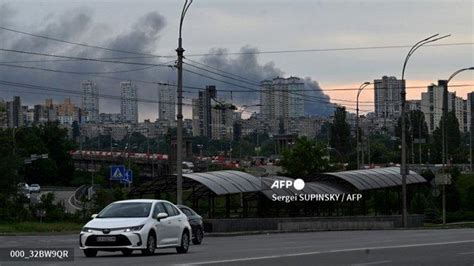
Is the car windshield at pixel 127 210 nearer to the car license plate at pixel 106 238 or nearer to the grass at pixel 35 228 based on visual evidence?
the car license plate at pixel 106 238

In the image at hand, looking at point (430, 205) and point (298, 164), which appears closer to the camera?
point (430, 205)

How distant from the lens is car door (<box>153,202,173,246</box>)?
88.9ft

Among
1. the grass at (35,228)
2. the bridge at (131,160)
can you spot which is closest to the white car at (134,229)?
the grass at (35,228)

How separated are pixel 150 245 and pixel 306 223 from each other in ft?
121

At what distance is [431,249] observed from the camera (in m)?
30.8

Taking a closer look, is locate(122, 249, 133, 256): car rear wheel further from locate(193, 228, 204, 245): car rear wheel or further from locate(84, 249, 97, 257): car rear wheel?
locate(193, 228, 204, 245): car rear wheel

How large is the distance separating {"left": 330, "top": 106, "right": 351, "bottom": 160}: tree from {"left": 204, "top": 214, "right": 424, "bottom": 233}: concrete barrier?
280ft

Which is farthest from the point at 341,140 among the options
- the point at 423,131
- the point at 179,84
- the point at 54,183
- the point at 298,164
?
the point at 179,84

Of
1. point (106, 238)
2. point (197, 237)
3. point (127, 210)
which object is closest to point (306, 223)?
point (197, 237)

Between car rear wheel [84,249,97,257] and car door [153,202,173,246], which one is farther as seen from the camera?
car door [153,202,173,246]

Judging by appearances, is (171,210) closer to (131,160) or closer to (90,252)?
(90,252)

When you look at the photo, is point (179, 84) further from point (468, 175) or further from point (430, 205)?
point (468, 175)

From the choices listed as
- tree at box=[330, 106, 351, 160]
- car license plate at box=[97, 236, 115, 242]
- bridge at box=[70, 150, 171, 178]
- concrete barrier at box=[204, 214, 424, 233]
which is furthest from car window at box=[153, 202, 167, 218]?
tree at box=[330, 106, 351, 160]

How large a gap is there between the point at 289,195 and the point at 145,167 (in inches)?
3349
